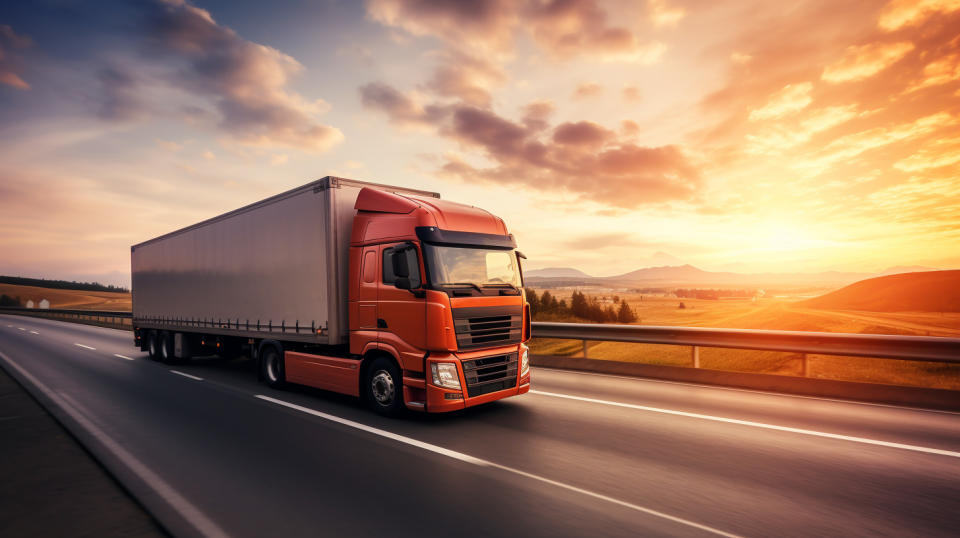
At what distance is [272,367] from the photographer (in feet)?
31.7

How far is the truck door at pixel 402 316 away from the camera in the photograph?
21.9 feet

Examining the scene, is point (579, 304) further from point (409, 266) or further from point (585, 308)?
point (409, 266)

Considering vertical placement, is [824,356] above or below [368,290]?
below

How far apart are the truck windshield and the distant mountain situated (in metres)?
22.9

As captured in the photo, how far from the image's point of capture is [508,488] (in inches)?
172

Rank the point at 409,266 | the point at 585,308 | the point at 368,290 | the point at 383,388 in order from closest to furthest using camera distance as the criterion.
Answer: the point at 409,266, the point at 383,388, the point at 368,290, the point at 585,308

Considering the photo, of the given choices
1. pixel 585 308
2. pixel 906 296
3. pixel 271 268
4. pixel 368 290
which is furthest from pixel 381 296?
pixel 585 308

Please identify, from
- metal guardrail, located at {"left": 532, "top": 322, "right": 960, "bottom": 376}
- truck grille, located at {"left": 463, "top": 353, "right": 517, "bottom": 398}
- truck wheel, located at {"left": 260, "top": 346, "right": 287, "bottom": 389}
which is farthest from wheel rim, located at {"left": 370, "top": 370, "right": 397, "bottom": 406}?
metal guardrail, located at {"left": 532, "top": 322, "right": 960, "bottom": 376}

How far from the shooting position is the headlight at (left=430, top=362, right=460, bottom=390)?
6.53 meters

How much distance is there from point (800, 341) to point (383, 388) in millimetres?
7265

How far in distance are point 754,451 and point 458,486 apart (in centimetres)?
333

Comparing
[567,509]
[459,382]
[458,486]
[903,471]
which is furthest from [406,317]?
[903,471]

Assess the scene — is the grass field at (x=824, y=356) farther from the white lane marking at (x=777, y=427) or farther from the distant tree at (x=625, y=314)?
the distant tree at (x=625, y=314)

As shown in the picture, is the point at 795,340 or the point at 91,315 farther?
the point at 91,315
